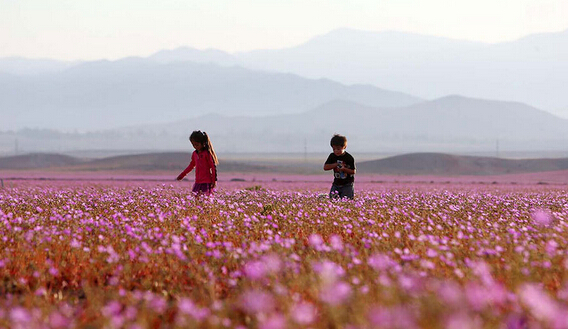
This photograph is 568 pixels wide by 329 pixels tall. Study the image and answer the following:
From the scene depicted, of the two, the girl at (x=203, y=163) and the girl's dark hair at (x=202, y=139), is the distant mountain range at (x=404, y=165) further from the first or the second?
the girl's dark hair at (x=202, y=139)

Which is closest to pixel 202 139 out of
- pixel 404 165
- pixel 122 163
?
pixel 404 165

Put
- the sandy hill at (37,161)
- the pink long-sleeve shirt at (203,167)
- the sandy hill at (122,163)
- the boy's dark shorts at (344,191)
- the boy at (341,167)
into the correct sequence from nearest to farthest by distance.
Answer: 1. the boy at (341,167)
2. the pink long-sleeve shirt at (203,167)
3. the boy's dark shorts at (344,191)
4. the sandy hill at (122,163)
5. the sandy hill at (37,161)

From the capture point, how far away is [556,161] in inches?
3452

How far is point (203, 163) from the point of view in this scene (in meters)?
13.0

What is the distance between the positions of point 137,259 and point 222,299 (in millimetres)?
1541

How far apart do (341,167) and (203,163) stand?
9.71 feet

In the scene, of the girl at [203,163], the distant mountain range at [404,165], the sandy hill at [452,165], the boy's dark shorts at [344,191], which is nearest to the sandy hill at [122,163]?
the distant mountain range at [404,165]

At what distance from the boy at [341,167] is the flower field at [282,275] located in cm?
265

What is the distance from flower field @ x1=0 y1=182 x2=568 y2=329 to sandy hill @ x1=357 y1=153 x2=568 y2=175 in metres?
70.9

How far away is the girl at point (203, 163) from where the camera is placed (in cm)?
1274

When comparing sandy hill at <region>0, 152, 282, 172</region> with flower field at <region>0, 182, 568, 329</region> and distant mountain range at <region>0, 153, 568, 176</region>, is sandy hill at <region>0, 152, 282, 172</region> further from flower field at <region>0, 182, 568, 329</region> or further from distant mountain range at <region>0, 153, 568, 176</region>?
flower field at <region>0, 182, 568, 329</region>

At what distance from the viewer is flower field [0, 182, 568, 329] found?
3.88 metres

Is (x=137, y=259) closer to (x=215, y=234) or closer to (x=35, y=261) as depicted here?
(x=35, y=261)

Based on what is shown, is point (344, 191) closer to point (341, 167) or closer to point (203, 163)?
point (341, 167)
